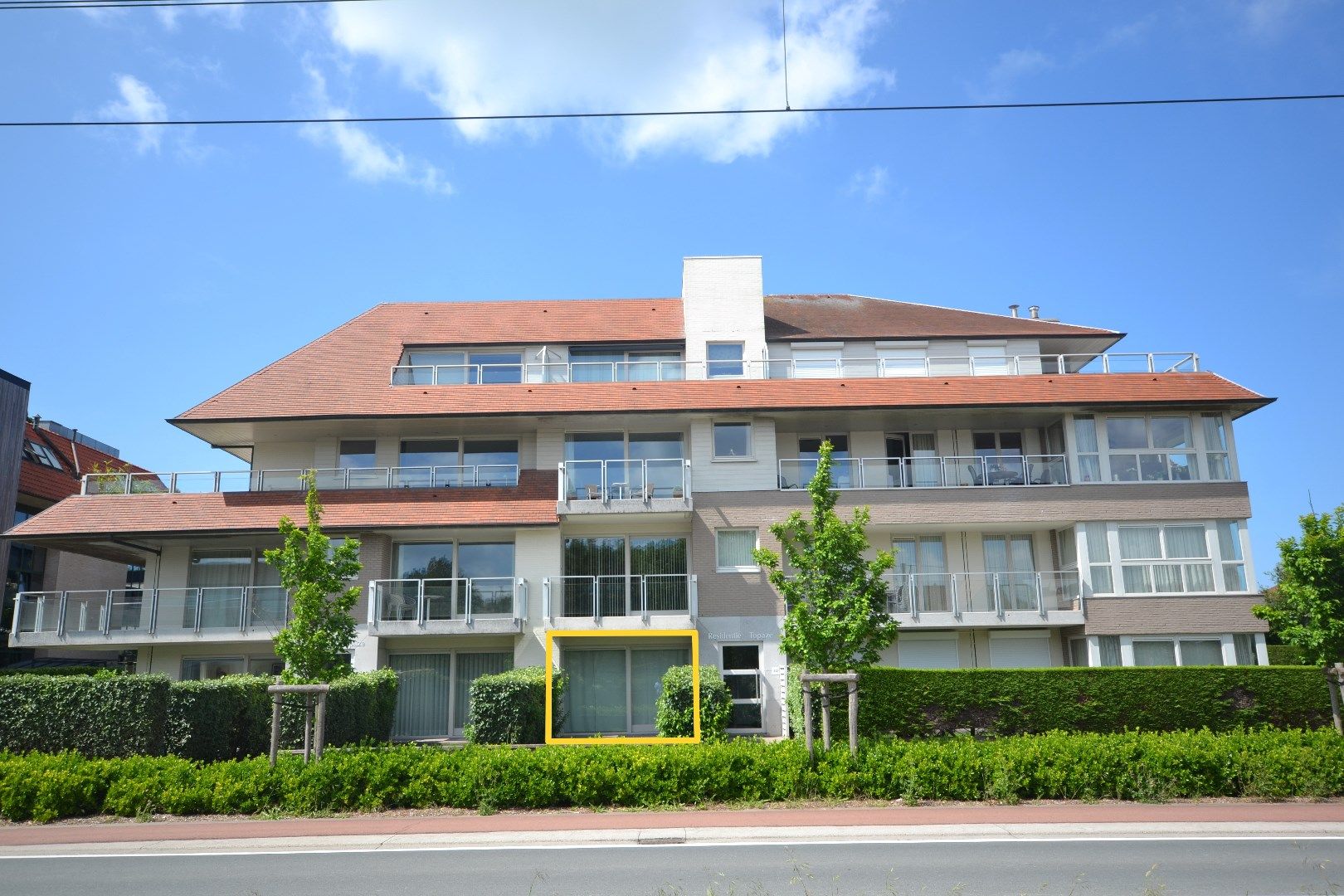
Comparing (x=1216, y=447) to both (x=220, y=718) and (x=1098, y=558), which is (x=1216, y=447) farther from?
(x=220, y=718)

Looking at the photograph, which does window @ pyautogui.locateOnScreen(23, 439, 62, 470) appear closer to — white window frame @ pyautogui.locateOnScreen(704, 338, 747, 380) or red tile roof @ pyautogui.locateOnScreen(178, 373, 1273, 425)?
red tile roof @ pyautogui.locateOnScreen(178, 373, 1273, 425)

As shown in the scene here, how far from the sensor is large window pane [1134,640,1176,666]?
79.0ft

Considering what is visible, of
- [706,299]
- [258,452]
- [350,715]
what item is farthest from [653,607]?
[258,452]

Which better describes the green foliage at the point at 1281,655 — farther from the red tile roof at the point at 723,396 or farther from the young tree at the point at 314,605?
the young tree at the point at 314,605

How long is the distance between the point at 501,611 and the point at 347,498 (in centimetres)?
515

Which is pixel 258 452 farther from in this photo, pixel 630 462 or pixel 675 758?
pixel 675 758

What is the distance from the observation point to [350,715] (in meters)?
18.8

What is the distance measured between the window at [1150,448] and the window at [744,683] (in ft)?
34.0

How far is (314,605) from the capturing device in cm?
1563

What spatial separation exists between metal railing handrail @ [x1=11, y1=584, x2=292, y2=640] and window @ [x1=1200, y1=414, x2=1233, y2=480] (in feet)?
Result: 76.6

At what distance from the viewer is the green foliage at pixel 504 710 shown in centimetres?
2027

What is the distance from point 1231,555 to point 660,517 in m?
14.2

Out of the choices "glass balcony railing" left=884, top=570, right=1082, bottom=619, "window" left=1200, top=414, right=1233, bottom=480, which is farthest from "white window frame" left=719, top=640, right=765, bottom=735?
"window" left=1200, top=414, right=1233, bottom=480

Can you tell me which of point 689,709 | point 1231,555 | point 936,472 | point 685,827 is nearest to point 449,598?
point 689,709
